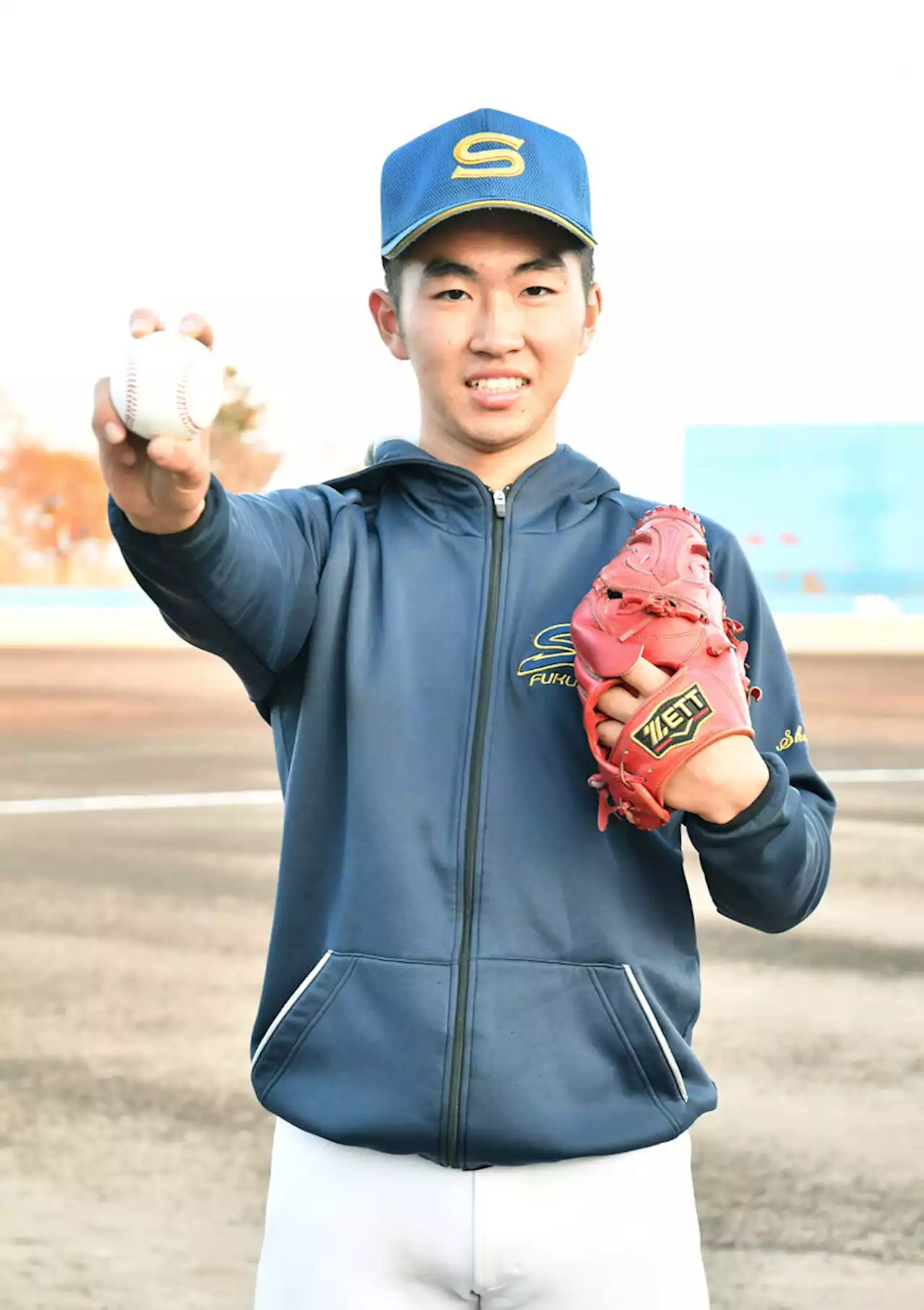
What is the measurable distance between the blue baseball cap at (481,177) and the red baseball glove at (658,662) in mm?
478

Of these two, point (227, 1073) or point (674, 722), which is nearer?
point (674, 722)

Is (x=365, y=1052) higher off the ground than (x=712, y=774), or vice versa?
(x=712, y=774)

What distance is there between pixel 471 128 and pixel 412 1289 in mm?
1505

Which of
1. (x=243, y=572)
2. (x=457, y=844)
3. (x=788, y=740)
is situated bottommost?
(x=457, y=844)

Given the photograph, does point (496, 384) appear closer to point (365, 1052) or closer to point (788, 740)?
point (788, 740)

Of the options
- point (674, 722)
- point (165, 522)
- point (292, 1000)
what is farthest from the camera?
point (292, 1000)

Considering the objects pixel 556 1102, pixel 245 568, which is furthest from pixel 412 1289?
pixel 245 568

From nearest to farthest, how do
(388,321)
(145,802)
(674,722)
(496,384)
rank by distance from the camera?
(674,722) → (496,384) → (388,321) → (145,802)

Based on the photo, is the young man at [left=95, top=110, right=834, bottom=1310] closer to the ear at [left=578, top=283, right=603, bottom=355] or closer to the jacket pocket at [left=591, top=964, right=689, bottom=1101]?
the jacket pocket at [left=591, top=964, right=689, bottom=1101]

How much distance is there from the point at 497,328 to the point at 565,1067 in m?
0.93

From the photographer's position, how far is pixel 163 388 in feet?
5.75

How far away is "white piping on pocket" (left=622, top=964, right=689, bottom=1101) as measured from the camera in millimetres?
2035

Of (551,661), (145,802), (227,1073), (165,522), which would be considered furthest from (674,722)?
(145,802)

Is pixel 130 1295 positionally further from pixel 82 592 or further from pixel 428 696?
pixel 82 592
